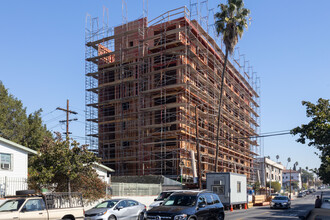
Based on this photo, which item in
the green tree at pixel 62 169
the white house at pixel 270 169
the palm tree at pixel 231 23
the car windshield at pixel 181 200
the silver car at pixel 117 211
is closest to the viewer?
the car windshield at pixel 181 200

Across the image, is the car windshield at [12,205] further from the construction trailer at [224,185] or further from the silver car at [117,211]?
the construction trailer at [224,185]

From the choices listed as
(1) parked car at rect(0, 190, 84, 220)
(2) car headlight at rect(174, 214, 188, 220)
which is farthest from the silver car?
(2) car headlight at rect(174, 214, 188, 220)

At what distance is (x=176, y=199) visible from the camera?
608 inches

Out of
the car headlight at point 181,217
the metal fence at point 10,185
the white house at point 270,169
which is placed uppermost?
the metal fence at point 10,185

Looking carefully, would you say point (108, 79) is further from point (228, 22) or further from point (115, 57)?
point (228, 22)

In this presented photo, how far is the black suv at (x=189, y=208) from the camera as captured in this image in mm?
13844

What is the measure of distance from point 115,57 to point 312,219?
48143 mm

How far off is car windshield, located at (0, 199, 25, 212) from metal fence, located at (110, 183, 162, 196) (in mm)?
15597

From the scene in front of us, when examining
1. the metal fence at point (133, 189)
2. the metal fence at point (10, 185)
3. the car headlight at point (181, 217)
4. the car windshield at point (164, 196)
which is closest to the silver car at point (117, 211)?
the car windshield at point (164, 196)

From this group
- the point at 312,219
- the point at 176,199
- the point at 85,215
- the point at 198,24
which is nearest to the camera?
the point at 312,219

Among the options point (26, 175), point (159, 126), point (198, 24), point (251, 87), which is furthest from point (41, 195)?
point (251, 87)

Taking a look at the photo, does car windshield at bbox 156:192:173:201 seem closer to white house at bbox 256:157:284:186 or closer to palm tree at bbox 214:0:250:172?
palm tree at bbox 214:0:250:172

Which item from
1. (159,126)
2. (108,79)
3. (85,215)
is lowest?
(85,215)

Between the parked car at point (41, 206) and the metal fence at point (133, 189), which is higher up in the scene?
the parked car at point (41, 206)
